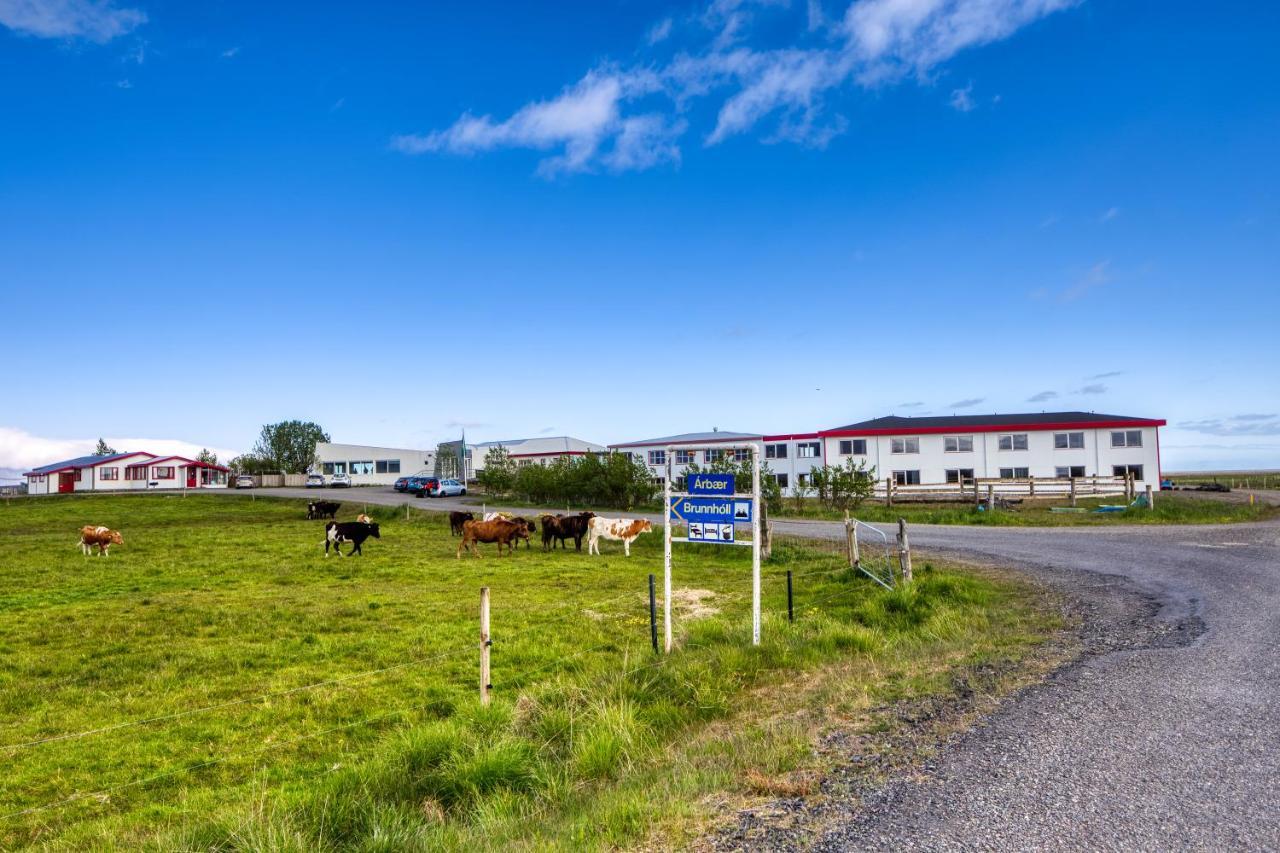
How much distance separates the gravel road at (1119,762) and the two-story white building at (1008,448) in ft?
116

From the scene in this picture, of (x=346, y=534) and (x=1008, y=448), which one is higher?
(x=1008, y=448)

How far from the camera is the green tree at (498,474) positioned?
185ft

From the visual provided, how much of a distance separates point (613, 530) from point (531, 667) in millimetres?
14349

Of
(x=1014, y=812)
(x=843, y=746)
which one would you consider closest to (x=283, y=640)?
(x=843, y=746)

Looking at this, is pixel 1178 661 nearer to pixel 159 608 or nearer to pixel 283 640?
pixel 283 640

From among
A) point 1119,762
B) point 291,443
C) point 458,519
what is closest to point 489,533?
point 458,519

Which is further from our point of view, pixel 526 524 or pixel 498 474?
pixel 498 474

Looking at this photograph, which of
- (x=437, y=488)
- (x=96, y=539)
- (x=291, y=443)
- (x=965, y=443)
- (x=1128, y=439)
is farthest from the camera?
(x=291, y=443)

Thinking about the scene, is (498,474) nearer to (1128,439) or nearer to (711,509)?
(1128,439)

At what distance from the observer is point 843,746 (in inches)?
249

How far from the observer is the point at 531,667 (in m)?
10.3

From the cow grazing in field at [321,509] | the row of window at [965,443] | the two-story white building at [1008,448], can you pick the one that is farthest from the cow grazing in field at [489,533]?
the two-story white building at [1008,448]

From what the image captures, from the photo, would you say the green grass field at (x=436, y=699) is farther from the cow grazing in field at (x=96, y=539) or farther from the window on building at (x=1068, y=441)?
the window on building at (x=1068, y=441)

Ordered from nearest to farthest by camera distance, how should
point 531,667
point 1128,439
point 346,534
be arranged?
point 531,667, point 346,534, point 1128,439
